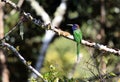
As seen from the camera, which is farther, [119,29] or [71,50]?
[71,50]

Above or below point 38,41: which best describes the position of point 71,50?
above

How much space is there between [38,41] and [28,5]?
→ 4.70ft

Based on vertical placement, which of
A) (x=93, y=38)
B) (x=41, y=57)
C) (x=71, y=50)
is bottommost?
(x=41, y=57)

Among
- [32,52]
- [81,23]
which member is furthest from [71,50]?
[81,23]

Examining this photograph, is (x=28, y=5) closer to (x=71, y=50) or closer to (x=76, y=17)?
(x=76, y=17)

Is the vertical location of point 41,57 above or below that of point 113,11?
below

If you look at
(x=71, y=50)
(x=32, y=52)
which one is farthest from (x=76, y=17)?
(x=71, y=50)

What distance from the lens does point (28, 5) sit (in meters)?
7.18

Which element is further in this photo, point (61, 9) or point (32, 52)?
point (32, 52)

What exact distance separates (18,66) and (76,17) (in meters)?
1.48

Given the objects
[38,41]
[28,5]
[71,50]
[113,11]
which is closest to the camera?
[28,5]

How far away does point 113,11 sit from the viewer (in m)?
7.77

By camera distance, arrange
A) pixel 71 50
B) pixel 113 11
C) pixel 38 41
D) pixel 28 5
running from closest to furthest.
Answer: pixel 28 5 < pixel 113 11 < pixel 38 41 < pixel 71 50

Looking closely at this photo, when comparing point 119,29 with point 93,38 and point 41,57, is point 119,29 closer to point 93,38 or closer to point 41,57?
point 93,38
